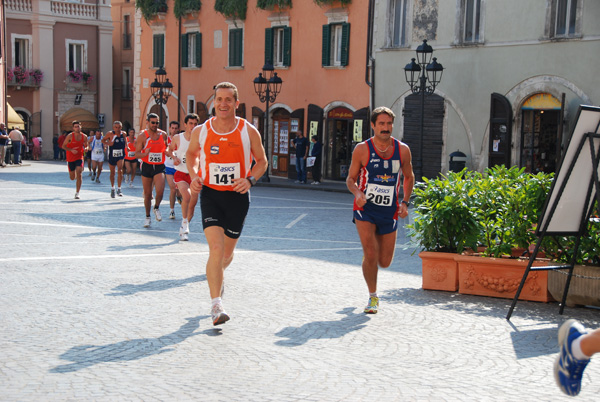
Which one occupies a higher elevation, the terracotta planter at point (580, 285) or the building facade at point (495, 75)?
the building facade at point (495, 75)

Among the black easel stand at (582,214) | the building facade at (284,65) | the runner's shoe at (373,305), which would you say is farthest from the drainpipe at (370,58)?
the runner's shoe at (373,305)

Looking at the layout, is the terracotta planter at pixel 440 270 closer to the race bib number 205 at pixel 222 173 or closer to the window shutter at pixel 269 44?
the race bib number 205 at pixel 222 173

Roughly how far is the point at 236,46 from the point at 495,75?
14.3 metres

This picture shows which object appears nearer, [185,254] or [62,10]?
[185,254]

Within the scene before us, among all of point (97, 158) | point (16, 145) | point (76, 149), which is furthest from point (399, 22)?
point (16, 145)

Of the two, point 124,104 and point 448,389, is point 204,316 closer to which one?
point 448,389

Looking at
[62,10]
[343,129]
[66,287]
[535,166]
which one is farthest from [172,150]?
[62,10]

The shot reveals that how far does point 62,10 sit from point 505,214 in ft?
171

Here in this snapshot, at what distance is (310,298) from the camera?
29.5 feet

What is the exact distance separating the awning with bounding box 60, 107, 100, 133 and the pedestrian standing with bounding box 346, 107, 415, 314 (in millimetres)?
50109

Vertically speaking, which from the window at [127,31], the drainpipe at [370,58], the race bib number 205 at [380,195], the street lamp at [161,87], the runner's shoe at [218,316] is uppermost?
the window at [127,31]

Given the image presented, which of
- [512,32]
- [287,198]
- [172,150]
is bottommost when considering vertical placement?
[287,198]

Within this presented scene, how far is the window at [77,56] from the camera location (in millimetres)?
58406

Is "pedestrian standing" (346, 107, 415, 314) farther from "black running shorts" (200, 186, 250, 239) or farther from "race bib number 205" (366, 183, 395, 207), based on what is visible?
"black running shorts" (200, 186, 250, 239)
